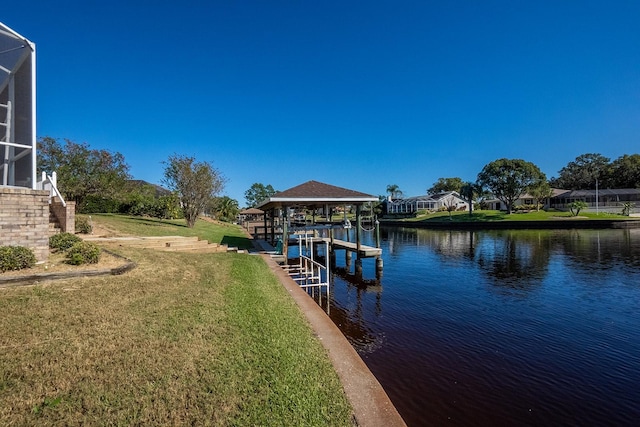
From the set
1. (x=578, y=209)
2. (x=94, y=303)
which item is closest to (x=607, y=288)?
(x=94, y=303)

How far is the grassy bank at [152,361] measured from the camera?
3.17m

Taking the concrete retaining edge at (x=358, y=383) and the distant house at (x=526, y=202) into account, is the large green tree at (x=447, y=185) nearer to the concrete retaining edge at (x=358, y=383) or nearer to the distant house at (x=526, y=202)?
the distant house at (x=526, y=202)

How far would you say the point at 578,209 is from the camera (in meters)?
48.5

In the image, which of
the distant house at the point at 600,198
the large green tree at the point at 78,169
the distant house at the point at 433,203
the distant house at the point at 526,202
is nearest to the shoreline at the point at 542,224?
Result: the distant house at the point at 600,198

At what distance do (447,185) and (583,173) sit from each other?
112 ft

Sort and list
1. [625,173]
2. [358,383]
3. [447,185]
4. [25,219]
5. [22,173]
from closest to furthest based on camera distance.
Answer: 1. [358,383]
2. [25,219]
3. [22,173]
4. [625,173]
5. [447,185]

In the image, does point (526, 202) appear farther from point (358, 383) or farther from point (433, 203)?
point (358, 383)

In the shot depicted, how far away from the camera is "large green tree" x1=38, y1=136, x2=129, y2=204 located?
22.9m

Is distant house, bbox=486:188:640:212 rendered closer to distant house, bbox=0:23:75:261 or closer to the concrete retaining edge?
the concrete retaining edge

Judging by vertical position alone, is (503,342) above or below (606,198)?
below

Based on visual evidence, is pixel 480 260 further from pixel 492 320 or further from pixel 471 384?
pixel 471 384

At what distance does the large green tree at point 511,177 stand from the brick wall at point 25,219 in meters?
63.3

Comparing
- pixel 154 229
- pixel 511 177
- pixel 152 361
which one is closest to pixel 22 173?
pixel 154 229

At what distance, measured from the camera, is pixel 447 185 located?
102375mm
